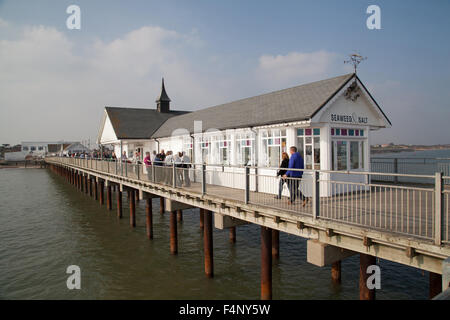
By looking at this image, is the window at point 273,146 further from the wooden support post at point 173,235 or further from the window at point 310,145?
the wooden support post at point 173,235

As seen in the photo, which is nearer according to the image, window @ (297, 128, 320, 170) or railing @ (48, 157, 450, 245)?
railing @ (48, 157, 450, 245)

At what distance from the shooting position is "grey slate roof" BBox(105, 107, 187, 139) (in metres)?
27.0

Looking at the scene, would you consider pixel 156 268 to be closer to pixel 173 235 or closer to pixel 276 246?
pixel 173 235

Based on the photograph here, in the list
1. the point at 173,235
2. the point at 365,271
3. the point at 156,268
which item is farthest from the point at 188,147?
the point at 365,271

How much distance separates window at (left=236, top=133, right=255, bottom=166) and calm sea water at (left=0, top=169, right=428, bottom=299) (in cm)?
413

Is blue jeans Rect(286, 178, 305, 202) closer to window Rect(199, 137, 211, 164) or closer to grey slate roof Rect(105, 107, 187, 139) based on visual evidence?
window Rect(199, 137, 211, 164)

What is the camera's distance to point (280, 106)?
1323 centimetres

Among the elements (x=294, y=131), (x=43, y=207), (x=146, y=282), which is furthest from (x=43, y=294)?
(x=43, y=207)

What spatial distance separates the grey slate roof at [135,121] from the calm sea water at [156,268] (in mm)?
9995

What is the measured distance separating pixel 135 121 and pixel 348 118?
2281 cm

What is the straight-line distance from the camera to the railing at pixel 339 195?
5.28 metres

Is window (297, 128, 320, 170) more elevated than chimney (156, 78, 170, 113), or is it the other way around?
chimney (156, 78, 170, 113)

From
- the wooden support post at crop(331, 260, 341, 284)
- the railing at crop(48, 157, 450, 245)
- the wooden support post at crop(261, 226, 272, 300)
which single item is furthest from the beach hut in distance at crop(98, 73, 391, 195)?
the wooden support post at crop(331, 260, 341, 284)

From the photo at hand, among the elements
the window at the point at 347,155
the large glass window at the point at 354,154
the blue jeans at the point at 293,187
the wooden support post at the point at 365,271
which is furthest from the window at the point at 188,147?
the wooden support post at the point at 365,271
